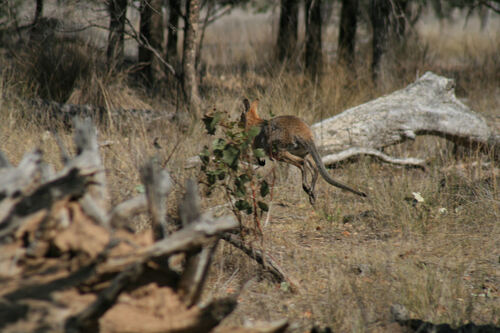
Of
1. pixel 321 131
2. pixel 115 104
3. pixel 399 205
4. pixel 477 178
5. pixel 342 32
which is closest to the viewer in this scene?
pixel 399 205

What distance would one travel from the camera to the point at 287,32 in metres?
9.98

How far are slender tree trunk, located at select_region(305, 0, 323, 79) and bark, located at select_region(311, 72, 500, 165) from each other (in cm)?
228

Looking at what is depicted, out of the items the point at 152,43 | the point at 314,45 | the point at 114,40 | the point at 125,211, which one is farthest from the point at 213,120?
the point at 314,45

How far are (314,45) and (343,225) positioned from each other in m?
5.45

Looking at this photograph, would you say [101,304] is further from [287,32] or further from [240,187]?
[287,32]

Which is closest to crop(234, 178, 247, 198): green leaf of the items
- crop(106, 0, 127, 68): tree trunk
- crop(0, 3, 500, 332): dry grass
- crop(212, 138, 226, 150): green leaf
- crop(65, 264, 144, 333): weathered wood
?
crop(212, 138, 226, 150): green leaf

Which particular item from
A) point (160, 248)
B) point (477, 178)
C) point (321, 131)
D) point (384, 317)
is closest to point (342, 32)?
point (321, 131)

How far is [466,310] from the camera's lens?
2.92 meters

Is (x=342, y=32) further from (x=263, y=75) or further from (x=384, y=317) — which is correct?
(x=384, y=317)

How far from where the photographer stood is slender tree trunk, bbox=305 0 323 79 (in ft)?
28.7

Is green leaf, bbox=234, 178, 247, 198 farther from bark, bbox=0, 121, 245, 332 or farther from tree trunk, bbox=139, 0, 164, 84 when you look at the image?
tree trunk, bbox=139, 0, 164, 84

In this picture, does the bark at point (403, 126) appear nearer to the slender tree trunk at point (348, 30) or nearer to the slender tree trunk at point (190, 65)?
the slender tree trunk at point (190, 65)

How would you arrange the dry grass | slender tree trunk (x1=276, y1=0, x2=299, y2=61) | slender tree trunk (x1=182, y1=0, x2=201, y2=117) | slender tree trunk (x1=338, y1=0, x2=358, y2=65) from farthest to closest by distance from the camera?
slender tree trunk (x1=276, y1=0, x2=299, y2=61) → slender tree trunk (x1=338, y1=0, x2=358, y2=65) → slender tree trunk (x1=182, y1=0, x2=201, y2=117) → the dry grass

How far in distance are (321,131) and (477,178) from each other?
182 cm
